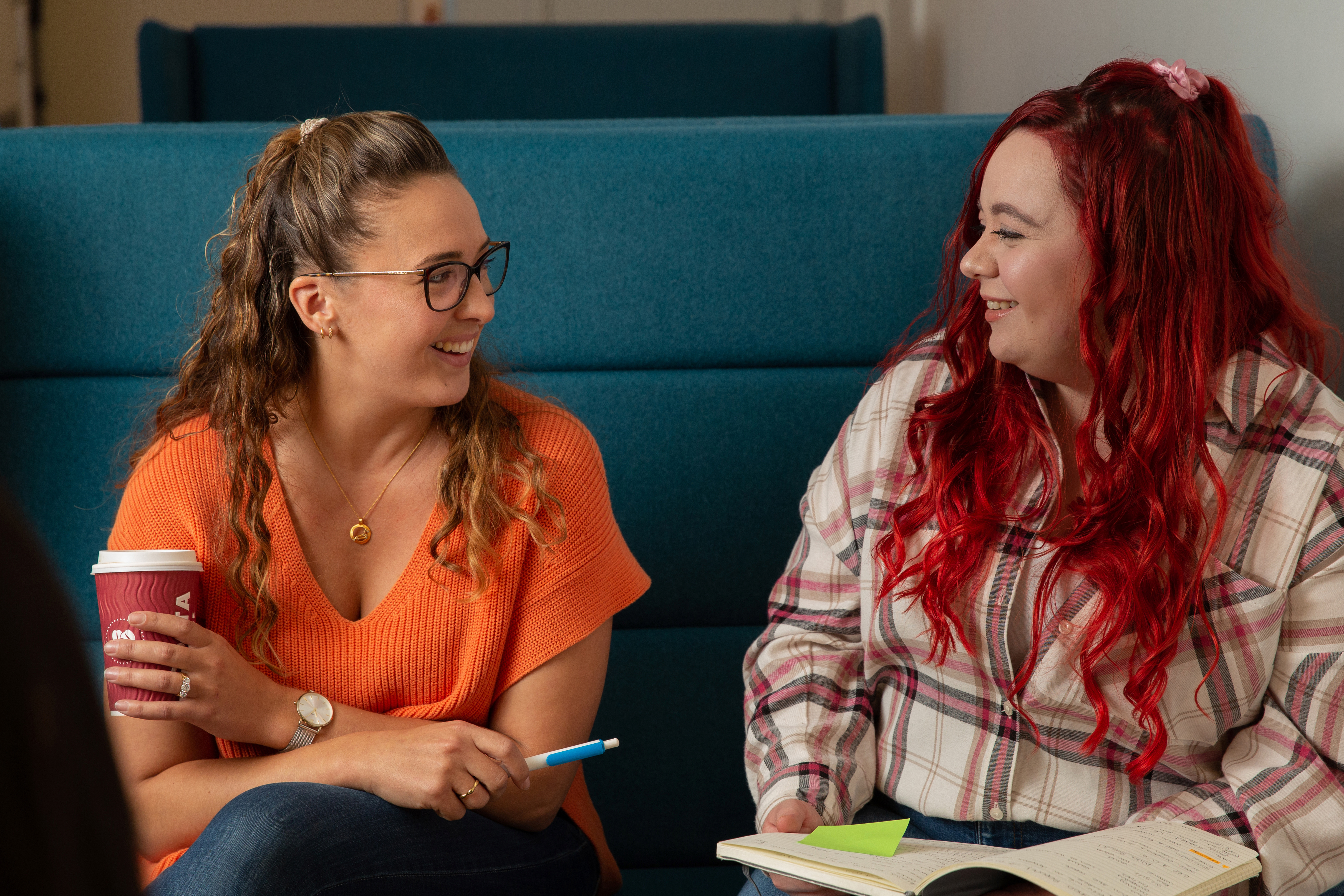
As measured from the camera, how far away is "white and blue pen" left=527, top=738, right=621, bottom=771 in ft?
3.37

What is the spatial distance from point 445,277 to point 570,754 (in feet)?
1.62

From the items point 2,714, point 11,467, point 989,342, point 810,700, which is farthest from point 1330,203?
point 11,467

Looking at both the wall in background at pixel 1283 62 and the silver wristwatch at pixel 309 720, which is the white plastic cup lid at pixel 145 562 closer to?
the silver wristwatch at pixel 309 720

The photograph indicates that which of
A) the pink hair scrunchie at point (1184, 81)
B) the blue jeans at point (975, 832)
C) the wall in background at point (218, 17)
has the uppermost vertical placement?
the wall in background at point (218, 17)

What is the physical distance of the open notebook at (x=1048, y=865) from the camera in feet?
2.78

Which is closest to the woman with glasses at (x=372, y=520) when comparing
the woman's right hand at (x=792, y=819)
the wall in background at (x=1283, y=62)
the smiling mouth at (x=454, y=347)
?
the smiling mouth at (x=454, y=347)

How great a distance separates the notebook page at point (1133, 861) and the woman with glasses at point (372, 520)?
49 centimetres

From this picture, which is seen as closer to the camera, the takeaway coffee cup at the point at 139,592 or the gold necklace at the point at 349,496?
the takeaway coffee cup at the point at 139,592

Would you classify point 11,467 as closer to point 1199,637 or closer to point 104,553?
point 104,553

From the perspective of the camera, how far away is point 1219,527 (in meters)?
1.05

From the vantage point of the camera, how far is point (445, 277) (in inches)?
47.1

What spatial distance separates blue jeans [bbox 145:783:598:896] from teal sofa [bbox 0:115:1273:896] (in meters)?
0.40

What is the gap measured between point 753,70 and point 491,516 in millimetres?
2448

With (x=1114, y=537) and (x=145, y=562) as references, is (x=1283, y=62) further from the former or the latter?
(x=145, y=562)
